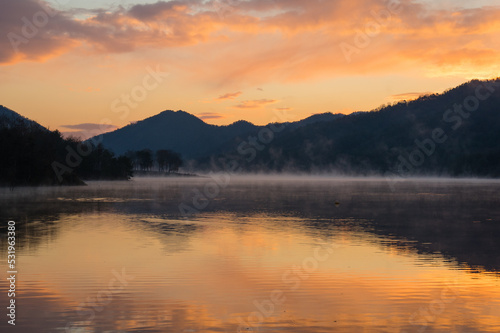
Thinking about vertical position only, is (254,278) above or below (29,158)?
below

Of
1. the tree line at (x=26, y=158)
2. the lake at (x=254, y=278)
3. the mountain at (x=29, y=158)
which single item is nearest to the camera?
the lake at (x=254, y=278)

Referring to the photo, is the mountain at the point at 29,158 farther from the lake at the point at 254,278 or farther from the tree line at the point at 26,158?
the lake at the point at 254,278

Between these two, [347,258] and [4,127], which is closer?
[347,258]

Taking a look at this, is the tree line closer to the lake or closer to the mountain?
the mountain

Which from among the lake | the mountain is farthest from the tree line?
the lake

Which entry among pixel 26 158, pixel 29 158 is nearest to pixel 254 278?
pixel 26 158

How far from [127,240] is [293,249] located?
9.88 meters

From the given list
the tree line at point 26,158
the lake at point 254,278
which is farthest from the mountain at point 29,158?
the lake at point 254,278

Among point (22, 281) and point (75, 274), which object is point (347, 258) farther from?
point (22, 281)

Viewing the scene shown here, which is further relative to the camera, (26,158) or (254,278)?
(26,158)

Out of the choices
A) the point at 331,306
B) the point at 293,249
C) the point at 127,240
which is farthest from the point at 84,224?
the point at 331,306

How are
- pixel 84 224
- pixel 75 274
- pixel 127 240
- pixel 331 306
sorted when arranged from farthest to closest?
1. pixel 84 224
2. pixel 127 240
3. pixel 75 274
4. pixel 331 306

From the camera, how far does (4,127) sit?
112750 mm

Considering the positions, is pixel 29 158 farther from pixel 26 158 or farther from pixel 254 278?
pixel 254 278
